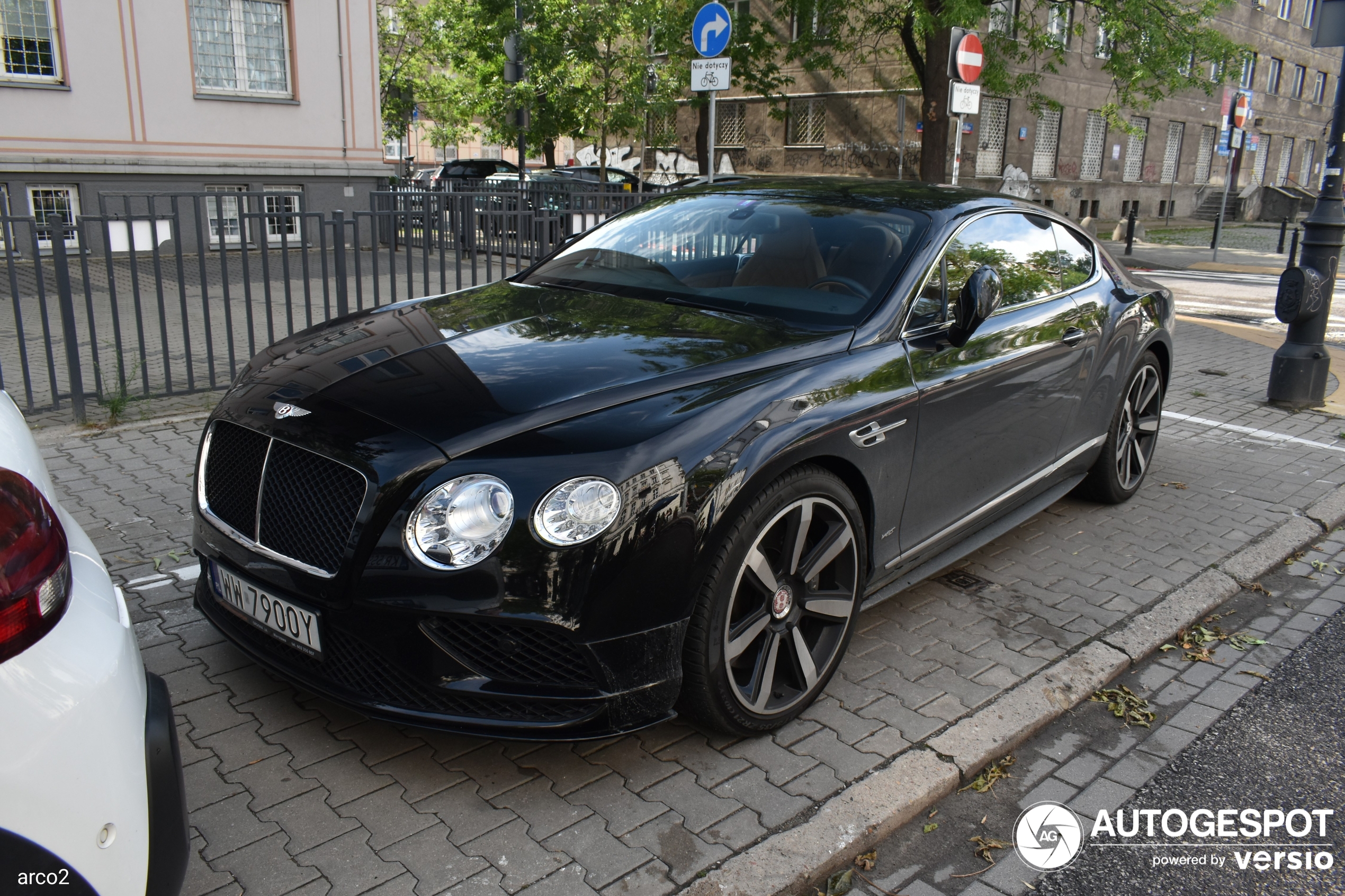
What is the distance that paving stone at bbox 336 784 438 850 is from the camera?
8.52 ft

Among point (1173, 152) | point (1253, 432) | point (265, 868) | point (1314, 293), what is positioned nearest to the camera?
point (265, 868)

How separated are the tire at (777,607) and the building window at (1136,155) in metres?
35.2

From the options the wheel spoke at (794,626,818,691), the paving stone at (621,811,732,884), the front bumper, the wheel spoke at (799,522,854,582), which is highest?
the wheel spoke at (799,522,854,582)

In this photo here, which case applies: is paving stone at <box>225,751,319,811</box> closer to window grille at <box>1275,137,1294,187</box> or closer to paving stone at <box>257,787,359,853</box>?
paving stone at <box>257,787,359,853</box>

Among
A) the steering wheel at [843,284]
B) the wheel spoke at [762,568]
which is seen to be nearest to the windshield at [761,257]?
the steering wheel at [843,284]

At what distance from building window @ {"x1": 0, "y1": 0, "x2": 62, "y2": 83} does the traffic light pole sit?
15.8 meters

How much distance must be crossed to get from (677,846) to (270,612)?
129 cm

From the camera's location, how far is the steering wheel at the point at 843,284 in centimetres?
359

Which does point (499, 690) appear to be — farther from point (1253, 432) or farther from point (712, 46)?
point (712, 46)

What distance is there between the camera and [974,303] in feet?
11.7

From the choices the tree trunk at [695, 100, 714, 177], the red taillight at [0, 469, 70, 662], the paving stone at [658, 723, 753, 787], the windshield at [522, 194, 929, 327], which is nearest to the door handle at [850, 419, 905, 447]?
the windshield at [522, 194, 929, 327]

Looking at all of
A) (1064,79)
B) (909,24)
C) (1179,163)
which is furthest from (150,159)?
(1179,163)

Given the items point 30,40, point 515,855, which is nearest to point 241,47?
point 30,40

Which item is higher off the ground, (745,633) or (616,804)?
(745,633)
